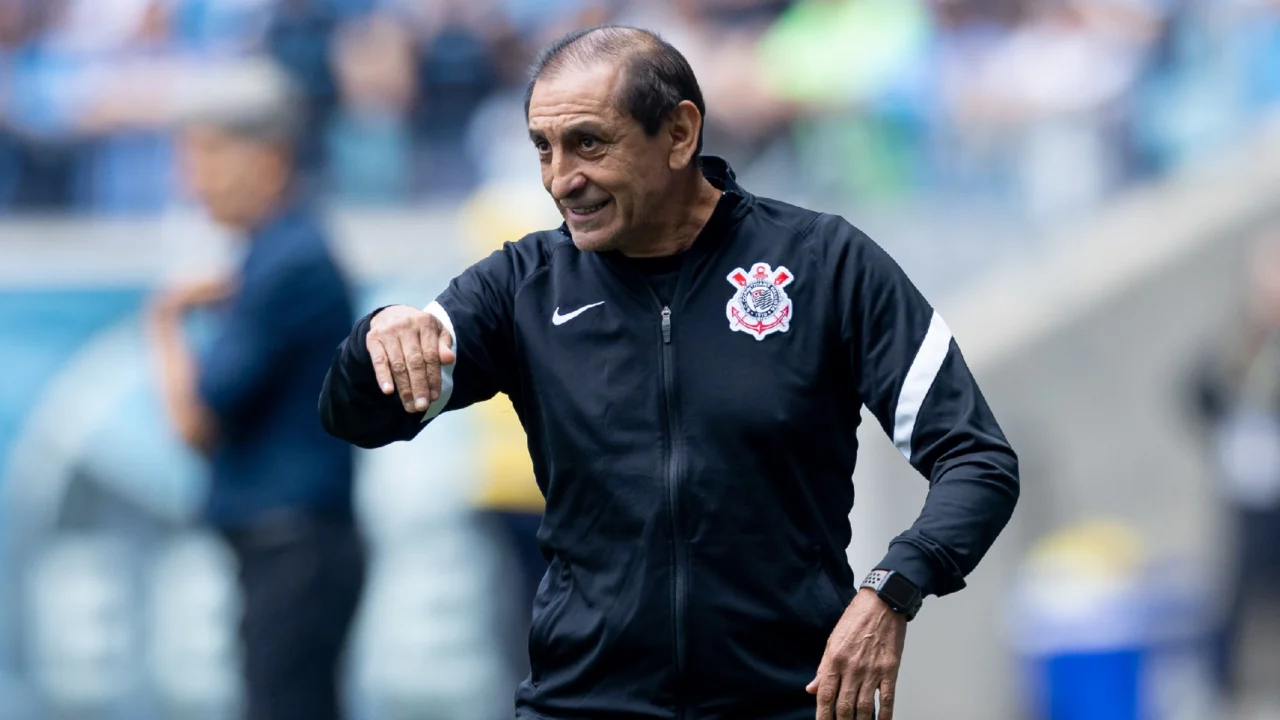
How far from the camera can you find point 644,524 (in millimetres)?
3662

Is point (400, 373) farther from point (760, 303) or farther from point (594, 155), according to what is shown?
point (760, 303)

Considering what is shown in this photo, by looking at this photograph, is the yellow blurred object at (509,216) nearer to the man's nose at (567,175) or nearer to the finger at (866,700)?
the man's nose at (567,175)

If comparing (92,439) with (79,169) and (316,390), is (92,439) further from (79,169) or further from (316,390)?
(316,390)

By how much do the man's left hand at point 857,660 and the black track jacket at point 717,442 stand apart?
17cm

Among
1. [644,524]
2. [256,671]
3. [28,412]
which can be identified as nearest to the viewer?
[644,524]

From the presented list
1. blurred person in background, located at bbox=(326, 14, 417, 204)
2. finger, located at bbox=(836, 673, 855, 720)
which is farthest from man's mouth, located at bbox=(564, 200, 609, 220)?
blurred person in background, located at bbox=(326, 14, 417, 204)

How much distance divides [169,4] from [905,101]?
13.1 ft

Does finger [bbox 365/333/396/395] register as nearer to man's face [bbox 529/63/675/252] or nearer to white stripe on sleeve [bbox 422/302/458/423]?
white stripe on sleeve [bbox 422/302/458/423]

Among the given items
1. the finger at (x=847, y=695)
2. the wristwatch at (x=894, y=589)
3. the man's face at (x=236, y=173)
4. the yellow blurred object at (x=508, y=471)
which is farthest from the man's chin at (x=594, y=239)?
the yellow blurred object at (x=508, y=471)

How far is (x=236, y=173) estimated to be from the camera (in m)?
6.27

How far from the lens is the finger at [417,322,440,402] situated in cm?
360

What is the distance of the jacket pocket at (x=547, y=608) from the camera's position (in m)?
3.79

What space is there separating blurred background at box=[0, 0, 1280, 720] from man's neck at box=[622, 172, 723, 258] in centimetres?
382

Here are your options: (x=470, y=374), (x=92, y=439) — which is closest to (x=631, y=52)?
(x=470, y=374)
